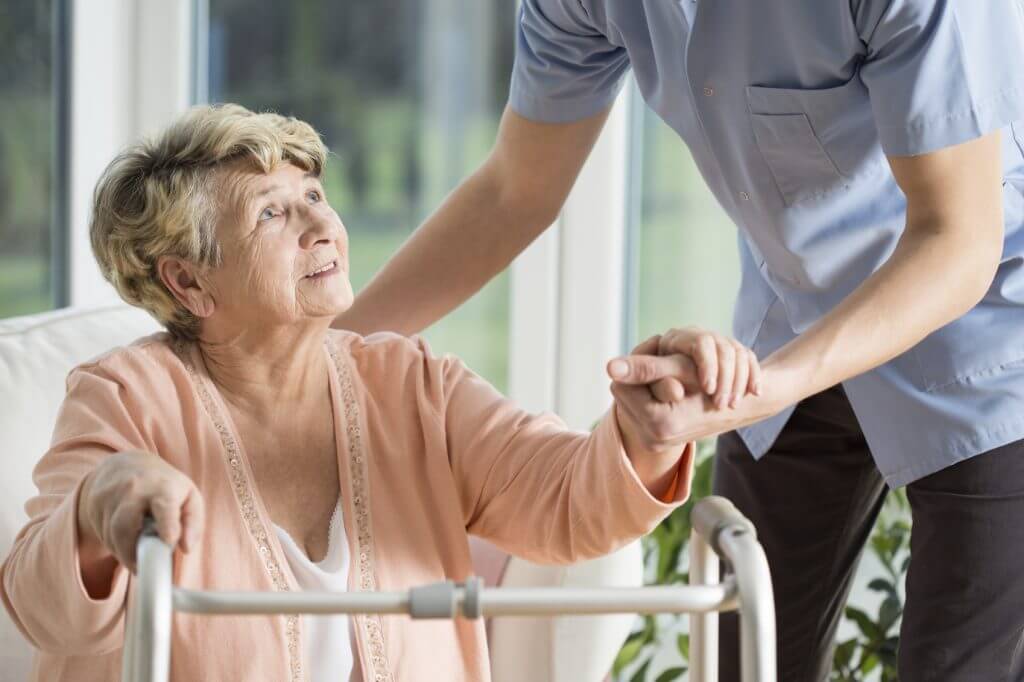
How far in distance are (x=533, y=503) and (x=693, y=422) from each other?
37cm

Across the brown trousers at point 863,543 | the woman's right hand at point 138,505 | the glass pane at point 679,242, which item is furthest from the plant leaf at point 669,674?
the woman's right hand at point 138,505

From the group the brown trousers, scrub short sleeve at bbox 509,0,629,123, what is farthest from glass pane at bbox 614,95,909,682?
scrub short sleeve at bbox 509,0,629,123

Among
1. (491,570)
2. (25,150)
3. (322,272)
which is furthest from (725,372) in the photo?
(25,150)

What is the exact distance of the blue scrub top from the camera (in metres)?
→ 1.30

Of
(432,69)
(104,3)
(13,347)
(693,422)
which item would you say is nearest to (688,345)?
(693,422)

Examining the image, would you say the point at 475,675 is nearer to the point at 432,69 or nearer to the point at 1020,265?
the point at 1020,265

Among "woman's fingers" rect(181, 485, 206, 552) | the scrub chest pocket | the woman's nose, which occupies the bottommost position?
"woman's fingers" rect(181, 485, 206, 552)

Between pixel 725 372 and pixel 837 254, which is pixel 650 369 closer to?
pixel 725 372

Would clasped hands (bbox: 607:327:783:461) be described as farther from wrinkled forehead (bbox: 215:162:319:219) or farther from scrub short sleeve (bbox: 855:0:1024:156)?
wrinkled forehead (bbox: 215:162:319:219)

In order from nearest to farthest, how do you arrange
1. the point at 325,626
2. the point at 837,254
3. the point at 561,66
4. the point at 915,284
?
the point at 915,284 < the point at 325,626 < the point at 837,254 < the point at 561,66

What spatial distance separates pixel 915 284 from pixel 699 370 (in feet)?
0.86

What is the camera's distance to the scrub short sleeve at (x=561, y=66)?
1.67 m

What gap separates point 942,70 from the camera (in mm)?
1286

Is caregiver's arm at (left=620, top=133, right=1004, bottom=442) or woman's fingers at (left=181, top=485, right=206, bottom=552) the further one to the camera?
caregiver's arm at (left=620, top=133, right=1004, bottom=442)
